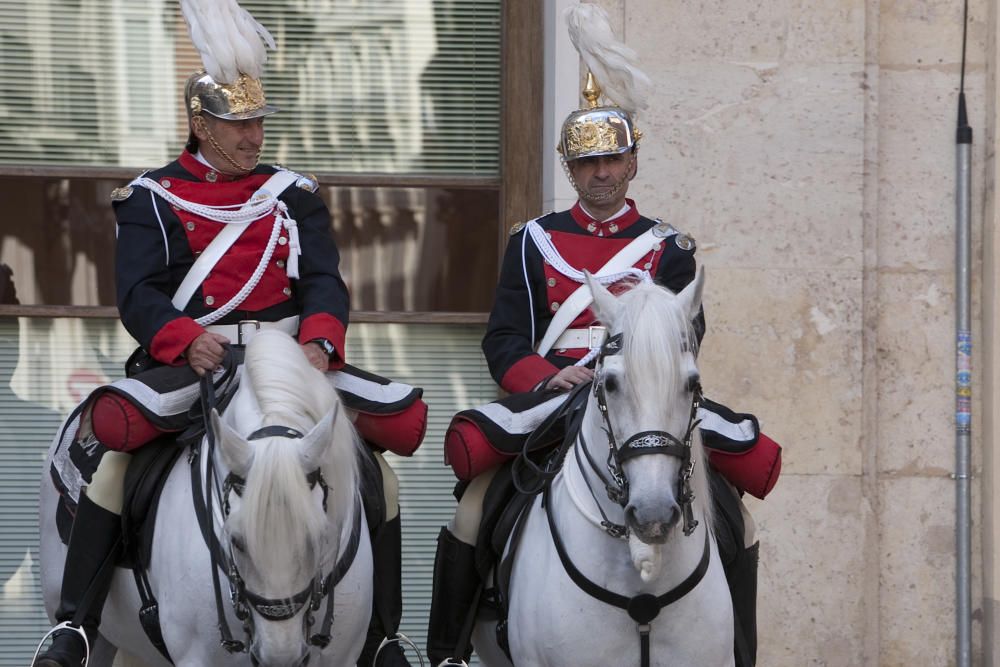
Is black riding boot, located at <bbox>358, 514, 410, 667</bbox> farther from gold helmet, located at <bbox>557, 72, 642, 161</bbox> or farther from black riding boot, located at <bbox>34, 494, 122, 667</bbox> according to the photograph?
gold helmet, located at <bbox>557, 72, 642, 161</bbox>

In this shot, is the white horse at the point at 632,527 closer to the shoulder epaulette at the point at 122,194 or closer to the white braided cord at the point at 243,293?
the white braided cord at the point at 243,293

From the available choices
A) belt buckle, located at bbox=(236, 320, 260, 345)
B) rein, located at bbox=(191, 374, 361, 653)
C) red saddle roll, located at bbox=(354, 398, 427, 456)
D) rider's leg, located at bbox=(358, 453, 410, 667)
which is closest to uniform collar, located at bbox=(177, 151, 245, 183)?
belt buckle, located at bbox=(236, 320, 260, 345)

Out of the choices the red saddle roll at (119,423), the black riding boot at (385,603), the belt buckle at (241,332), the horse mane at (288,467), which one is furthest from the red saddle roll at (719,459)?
the red saddle roll at (119,423)

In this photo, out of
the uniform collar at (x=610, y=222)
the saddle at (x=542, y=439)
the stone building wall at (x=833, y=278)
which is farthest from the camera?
the stone building wall at (x=833, y=278)

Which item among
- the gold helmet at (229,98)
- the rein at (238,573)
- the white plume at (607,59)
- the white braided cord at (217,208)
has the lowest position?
the rein at (238,573)

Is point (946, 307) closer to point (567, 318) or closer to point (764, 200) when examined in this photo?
point (764, 200)

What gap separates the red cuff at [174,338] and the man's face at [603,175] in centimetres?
147

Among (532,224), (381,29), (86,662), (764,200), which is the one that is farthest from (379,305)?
(86,662)

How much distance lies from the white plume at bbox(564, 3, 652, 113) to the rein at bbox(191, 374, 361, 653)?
1.91 metres

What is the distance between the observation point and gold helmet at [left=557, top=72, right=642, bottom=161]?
6109 millimetres

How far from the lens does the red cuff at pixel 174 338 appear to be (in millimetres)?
5812

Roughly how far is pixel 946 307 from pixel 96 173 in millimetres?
4392

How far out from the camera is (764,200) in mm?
8609

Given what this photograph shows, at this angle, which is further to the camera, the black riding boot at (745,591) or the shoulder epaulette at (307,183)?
the shoulder epaulette at (307,183)
